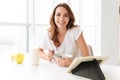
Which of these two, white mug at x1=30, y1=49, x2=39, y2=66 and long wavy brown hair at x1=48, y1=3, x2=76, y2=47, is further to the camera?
long wavy brown hair at x1=48, y1=3, x2=76, y2=47

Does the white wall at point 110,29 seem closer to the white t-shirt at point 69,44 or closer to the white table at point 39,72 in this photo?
the white t-shirt at point 69,44

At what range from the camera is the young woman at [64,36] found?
2113mm

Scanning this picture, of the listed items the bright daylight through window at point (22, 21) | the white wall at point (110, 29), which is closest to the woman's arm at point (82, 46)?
the white wall at point (110, 29)

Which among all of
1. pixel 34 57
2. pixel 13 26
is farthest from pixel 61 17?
pixel 13 26

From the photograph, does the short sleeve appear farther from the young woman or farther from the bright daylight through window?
the bright daylight through window

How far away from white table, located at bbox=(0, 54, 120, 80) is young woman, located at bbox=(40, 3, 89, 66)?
391 millimetres

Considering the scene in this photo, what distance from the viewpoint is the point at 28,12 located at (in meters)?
3.84

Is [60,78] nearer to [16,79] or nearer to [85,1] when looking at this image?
[16,79]

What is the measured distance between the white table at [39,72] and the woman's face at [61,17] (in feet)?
1.58

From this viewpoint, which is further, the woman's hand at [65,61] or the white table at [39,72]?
the woman's hand at [65,61]

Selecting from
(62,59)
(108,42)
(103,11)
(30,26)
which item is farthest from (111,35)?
(62,59)

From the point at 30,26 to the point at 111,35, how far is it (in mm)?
1411

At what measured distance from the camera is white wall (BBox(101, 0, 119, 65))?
10.3 feet

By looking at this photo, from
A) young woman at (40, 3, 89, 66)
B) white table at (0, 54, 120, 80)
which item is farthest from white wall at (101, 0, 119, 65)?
white table at (0, 54, 120, 80)
